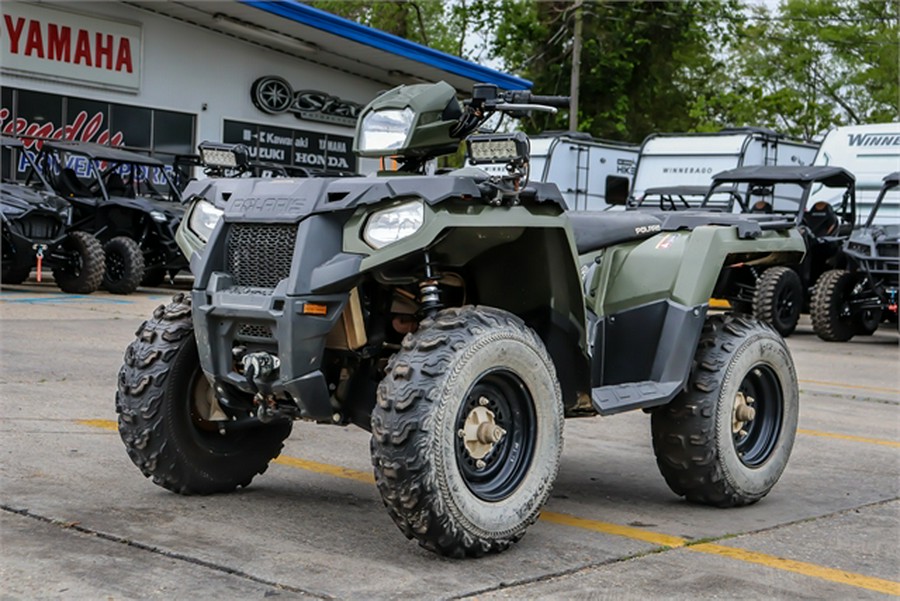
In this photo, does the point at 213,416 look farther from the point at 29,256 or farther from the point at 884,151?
the point at 884,151

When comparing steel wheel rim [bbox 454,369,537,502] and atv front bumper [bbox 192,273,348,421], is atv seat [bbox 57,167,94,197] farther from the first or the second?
steel wheel rim [bbox 454,369,537,502]

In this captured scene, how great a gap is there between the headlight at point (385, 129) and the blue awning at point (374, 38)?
19.3m

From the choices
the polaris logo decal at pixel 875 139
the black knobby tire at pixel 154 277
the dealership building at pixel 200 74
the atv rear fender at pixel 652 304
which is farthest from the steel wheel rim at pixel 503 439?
the dealership building at pixel 200 74

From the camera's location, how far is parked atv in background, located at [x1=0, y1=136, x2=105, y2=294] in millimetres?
16031

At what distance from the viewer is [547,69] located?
3847 cm

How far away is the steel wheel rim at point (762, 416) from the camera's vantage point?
19.4 feet

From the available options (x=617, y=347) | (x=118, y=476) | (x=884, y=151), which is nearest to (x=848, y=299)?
(x=884, y=151)

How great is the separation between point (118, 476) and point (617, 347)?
2263mm

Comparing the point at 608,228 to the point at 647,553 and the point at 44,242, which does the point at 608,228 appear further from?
the point at 44,242

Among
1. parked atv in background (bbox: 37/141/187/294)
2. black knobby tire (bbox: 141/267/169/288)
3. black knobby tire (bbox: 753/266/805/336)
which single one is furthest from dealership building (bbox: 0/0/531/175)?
black knobby tire (bbox: 753/266/805/336)

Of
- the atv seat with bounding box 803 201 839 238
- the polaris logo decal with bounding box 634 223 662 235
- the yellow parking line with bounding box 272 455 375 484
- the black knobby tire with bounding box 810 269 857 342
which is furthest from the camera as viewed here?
the atv seat with bounding box 803 201 839 238

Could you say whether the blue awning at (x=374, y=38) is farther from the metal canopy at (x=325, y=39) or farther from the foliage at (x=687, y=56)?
the foliage at (x=687, y=56)

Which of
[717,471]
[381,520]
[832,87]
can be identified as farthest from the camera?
[832,87]

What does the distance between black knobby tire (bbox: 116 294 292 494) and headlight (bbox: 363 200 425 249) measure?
1.06 m
